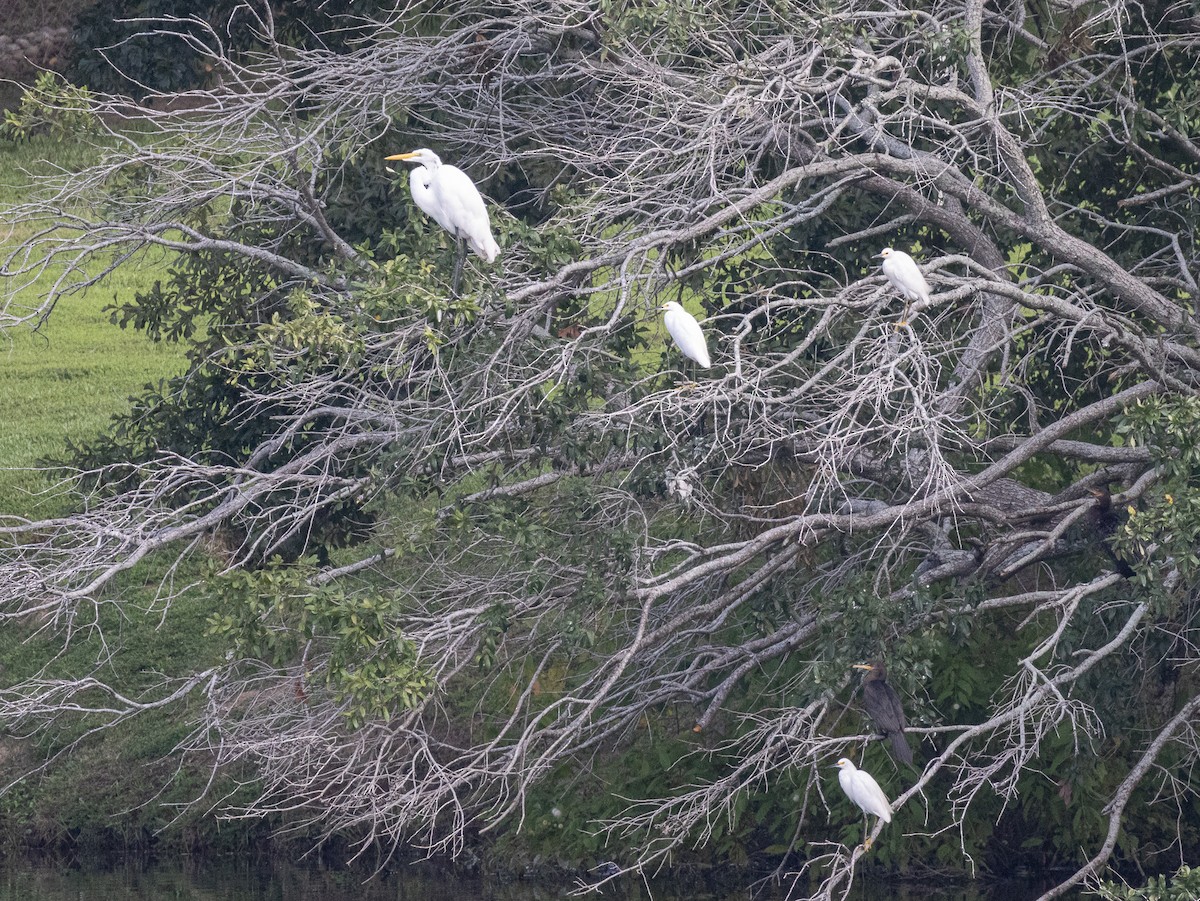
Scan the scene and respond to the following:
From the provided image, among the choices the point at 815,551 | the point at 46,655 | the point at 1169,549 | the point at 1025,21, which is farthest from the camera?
the point at 46,655

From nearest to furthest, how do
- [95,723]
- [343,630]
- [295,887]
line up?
[343,630] < [295,887] < [95,723]

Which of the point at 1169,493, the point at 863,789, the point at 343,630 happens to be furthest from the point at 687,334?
the point at 863,789

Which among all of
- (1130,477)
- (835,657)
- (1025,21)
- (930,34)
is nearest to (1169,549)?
(1130,477)

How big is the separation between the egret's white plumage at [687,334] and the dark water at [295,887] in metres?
3.82

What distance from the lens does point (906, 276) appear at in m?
6.69

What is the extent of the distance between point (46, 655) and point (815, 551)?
21.6 feet

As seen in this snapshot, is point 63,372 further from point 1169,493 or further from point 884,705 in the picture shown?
point 1169,493

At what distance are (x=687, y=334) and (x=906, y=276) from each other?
102 cm

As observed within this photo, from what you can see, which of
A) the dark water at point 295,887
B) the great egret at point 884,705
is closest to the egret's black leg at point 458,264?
the great egret at point 884,705

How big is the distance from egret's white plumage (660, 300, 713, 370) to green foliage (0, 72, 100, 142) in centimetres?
308

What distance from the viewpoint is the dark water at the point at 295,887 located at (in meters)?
9.44

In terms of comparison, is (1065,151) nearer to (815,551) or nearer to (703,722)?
(815,551)

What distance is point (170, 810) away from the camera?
435 inches

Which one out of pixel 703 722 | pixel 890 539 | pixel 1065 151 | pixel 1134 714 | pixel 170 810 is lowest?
pixel 170 810
